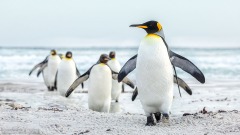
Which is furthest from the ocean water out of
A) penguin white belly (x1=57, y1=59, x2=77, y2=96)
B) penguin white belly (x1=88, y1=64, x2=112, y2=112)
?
penguin white belly (x1=88, y1=64, x2=112, y2=112)

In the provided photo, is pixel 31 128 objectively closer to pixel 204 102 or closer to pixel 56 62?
pixel 204 102

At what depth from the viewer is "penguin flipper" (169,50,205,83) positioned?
5477mm

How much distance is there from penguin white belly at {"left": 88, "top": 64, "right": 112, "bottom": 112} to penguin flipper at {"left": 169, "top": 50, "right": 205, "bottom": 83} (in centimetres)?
240

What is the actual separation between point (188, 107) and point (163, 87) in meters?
3.82

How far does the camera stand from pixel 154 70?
5.11 m

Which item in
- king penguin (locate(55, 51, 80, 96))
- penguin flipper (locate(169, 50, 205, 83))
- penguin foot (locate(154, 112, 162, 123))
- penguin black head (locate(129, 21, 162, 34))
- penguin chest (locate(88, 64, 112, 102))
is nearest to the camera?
penguin black head (locate(129, 21, 162, 34))

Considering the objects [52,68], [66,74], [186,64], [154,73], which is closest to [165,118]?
[154,73]

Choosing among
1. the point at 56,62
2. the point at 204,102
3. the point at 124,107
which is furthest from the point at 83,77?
the point at 56,62

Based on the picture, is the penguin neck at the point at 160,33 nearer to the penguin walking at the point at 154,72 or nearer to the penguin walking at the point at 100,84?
the penguin walking at the point at 154,72

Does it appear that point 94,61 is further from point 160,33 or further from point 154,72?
point 154,72

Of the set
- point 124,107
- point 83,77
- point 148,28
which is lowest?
point 124,107

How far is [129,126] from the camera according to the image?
5020 millimetres

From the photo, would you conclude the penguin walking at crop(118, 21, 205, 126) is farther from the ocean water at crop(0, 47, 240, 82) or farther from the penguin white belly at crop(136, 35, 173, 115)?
the ocean water at crop(0, 47, 240, 82)

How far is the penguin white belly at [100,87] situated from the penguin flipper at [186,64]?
2404 mm
